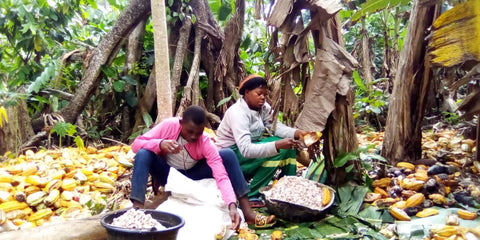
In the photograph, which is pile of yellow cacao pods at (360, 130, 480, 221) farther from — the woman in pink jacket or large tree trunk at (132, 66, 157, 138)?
large tree trunk at (132, 66, 157, 138)

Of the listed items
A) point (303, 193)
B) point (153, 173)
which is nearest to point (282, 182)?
point (303, 193)

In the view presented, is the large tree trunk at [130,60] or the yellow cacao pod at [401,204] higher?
the large tree trunk at [130,60]

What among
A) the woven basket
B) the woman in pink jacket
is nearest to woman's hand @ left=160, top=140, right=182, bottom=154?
the woman in pink jacket

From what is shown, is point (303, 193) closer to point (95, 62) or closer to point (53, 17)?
point (95, 62)

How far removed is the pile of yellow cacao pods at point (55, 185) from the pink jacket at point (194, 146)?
0.64 metres

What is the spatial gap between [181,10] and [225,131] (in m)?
2.44

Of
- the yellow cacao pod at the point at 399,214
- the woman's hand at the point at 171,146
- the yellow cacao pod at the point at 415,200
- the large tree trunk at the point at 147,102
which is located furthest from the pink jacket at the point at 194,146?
the large tree trunk at the point at 147,102

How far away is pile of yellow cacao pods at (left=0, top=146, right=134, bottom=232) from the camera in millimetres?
3020

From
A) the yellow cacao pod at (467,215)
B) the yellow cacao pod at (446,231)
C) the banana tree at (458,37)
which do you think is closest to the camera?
the banana tree at (458,37)

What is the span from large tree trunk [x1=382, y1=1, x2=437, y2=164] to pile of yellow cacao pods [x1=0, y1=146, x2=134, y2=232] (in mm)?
2371

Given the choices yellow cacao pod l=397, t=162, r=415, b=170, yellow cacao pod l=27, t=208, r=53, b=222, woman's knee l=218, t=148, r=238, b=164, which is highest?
woman's knee l=218, t=148, r=238, b=164

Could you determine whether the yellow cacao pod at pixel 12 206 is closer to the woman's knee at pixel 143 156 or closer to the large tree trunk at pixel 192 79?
the woman's knee at pixel 143 156

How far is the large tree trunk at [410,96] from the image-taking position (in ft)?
12.4

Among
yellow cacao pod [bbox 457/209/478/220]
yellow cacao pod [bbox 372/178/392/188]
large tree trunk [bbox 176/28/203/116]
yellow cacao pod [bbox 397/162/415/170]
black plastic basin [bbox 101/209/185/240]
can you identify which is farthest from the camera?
large tree trunk [bbox 176/28/203/116]
